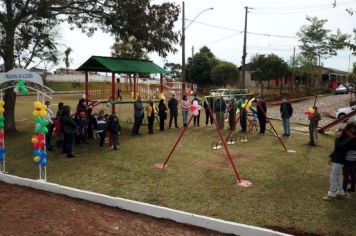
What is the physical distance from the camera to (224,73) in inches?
1818

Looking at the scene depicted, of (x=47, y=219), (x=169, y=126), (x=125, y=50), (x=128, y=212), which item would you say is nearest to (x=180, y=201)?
(x=128, y=212)

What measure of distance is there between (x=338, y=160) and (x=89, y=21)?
46.4ft

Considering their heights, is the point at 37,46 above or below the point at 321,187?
above

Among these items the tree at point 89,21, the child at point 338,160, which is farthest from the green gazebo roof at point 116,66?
the child at point 338,160

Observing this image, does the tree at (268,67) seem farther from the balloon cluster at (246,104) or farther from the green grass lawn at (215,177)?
the green grass lawn at (215,177)

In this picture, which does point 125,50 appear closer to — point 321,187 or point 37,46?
point 37,46

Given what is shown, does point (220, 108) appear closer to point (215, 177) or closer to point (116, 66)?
point (116, 66)

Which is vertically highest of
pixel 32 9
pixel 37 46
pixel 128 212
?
pixel 32 9

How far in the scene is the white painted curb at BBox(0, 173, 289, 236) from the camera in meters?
7.20

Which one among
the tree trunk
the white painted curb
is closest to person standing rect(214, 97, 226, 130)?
the tree trunk

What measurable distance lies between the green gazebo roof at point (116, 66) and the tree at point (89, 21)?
3.87 ft

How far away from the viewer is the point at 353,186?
9.34 meters

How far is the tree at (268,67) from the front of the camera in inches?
1786

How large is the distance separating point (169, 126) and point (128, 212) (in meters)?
11.8
